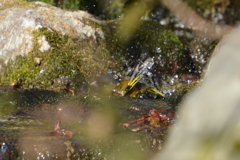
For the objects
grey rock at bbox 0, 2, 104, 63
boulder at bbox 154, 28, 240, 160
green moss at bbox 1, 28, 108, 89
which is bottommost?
green moss at bbox 1, 28, 108, 89

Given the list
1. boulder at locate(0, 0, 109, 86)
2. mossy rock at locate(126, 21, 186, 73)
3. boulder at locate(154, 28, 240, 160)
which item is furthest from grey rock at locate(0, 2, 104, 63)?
boulder at locate(154, 28, 240, 160)

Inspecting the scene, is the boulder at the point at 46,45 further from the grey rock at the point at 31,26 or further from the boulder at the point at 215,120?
the boulder at the point at 215,120

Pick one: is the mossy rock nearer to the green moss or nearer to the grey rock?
the grey rock

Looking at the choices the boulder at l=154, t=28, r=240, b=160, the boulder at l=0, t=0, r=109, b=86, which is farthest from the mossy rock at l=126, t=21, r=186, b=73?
the boulder at l=154, t=28, r=240, b=160

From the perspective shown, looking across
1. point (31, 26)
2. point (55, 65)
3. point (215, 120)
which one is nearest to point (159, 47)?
A: point (55, 65)

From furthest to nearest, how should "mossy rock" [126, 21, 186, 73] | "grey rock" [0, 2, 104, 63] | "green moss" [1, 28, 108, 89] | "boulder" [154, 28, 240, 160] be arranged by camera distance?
"mossy rock" [126, 21, 186, 73]
"grey rock" [0, 2, 104, 63]
"green moss" [1, 28, 108, 89]
"boulder" [154, 28, 240, 160]

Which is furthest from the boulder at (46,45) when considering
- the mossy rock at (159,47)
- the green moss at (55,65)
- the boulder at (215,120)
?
the boulder at (215,120)

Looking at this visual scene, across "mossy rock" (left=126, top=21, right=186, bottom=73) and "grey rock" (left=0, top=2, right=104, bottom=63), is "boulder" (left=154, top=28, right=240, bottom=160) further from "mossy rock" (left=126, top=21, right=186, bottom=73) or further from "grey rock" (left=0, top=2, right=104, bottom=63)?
"mossy rock" (left=126, top=21, right=186, bottom=73)

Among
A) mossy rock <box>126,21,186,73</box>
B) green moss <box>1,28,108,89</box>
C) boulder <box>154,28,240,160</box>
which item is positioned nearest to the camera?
boulder <box>154,28,240,160</box>

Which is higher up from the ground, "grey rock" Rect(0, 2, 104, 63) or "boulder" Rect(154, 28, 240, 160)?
"boulder" Rect(154, 28, 240, 160)

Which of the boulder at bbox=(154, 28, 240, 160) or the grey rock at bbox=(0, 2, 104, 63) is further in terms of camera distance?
the grey rock at bbox=(0, 2, 104, 63)
